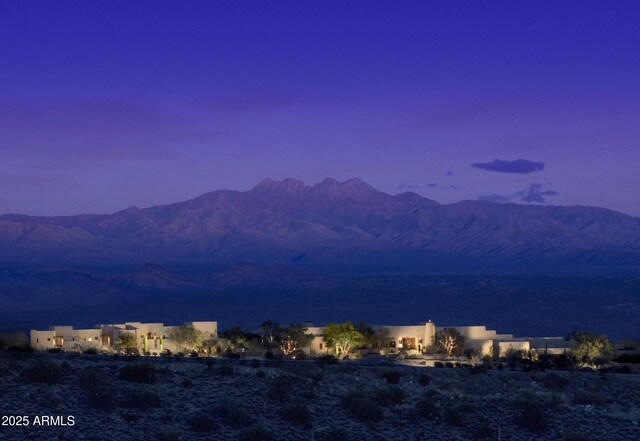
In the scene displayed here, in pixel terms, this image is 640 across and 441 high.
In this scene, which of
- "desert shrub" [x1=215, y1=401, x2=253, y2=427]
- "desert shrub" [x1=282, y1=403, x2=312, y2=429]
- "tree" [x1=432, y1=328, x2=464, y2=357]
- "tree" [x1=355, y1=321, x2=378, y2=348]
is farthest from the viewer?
"tree" [x1=355, y1=321, x2=378, y2=348]

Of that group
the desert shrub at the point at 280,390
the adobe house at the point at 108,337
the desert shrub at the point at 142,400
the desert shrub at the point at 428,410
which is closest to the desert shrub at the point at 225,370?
the desert shrub at the point at 280,390

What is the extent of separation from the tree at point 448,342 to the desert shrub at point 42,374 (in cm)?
3837

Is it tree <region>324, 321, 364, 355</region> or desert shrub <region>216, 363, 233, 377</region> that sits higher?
tree <region>324, 321, 364, 355</region>

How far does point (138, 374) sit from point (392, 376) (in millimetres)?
13287

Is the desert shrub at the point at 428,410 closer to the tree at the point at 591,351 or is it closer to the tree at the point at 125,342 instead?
the tree at the point at 591,351

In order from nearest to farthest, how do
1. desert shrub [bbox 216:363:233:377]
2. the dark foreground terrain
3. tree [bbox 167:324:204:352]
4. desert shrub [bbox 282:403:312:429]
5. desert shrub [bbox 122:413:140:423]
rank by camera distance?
1. desert shrub [bbox 122:413:140:423]
2. desert shrub [bbox 282:403:312:429]
3. desert shrub [bbox 216:363:233:377]
4. tree [bbox 167:324:204:352]
5. the dark foreground terrain

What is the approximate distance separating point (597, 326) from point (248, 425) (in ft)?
323

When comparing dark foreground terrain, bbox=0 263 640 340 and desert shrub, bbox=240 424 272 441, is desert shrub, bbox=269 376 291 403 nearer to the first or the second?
desert shrub, bbox=240 424 272 441

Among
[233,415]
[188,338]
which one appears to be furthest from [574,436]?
[188,338]

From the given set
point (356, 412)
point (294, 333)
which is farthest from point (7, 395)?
point (294, 333)

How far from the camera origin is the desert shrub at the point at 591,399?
50.6m

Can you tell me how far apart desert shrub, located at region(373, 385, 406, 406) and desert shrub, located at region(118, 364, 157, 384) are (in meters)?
9.74

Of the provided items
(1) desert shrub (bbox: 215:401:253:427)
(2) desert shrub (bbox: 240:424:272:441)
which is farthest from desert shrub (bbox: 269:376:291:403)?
(2) desert shrub (bbox: 240:424:272:441)

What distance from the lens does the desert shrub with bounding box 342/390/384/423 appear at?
146ft
